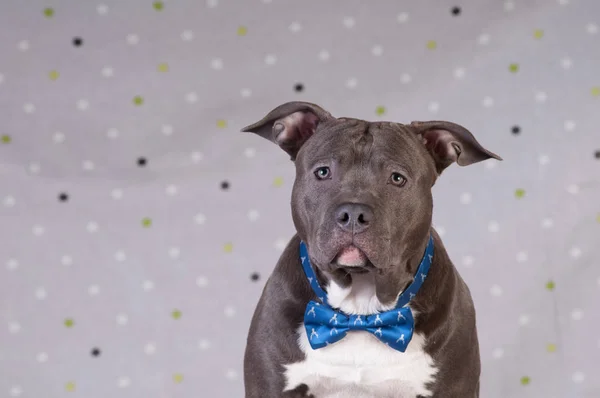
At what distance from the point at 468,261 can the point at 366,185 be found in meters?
1.50

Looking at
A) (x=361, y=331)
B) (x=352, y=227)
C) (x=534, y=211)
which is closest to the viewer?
(x=352, y=227)

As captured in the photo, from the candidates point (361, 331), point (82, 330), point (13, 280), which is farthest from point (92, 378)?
point (361, 331)

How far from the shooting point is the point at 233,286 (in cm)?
451

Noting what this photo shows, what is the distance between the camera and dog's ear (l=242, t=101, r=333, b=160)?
3248 millimetres

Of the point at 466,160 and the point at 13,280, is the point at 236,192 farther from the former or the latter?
the point at 466,160

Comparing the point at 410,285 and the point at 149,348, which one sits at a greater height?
the point at 149,348

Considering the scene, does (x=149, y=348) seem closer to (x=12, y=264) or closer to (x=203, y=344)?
(x=203, y=344)

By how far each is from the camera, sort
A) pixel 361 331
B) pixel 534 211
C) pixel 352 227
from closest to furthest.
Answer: pixel 352 227 → pixel 361 331 → pixel 534 211

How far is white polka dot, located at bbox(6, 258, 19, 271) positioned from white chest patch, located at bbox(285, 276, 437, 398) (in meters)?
1.69

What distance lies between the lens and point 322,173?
3105 millimetres

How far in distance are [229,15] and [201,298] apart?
3.72 ft

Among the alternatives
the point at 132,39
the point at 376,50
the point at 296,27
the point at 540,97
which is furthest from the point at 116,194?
the point at 540,97

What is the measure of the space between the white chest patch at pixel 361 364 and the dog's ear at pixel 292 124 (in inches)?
17.9

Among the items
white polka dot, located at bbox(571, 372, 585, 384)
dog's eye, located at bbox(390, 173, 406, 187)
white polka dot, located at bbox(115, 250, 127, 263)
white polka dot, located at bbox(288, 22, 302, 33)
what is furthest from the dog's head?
white polka dot, located at bbox(571, 372, 585, 384)
